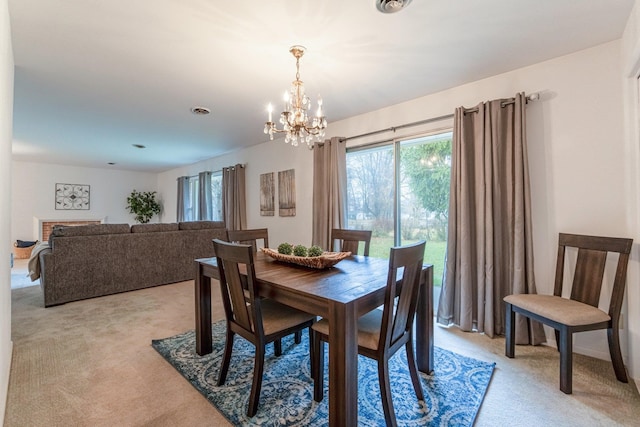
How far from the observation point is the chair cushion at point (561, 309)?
1.71 m

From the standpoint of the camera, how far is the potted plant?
7734mm

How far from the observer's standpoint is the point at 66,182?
6949mm

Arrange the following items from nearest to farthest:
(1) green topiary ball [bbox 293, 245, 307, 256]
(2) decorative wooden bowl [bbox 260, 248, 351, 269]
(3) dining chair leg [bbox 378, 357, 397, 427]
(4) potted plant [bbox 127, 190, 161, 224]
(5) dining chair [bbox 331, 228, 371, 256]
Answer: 1. (3) dining chair leg [bbox 378, 357, 397, 427]
2. (2) decorative wooden bowl [bbox 260, 248, 351, 269]
3. (1) green topiary ball [bbox 293, 245, 307, 256]
4. (5) dining chair [bbox 331, 228, 371, 256]
5. (4) potted plant [bbox 127, 190, 161, 224]

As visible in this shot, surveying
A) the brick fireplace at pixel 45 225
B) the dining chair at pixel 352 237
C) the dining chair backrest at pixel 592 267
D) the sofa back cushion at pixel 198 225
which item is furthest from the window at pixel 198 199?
the dining chair backrest at pixel 592 267

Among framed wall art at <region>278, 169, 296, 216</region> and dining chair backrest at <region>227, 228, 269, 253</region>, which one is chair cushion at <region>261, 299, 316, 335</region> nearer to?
dining chair backrest at <region>227, 228, 269, 253</region>

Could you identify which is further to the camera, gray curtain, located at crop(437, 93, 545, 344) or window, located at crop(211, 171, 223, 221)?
window, located at crop(211, 171, 223, 221)

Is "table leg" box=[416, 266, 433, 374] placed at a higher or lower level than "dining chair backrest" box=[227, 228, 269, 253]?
lower

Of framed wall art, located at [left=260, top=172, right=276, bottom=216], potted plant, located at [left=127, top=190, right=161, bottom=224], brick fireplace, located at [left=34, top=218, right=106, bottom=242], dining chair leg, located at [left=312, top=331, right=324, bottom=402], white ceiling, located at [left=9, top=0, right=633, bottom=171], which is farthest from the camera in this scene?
potted plant, located at [left=127, top=190, right=161, bottom=224]

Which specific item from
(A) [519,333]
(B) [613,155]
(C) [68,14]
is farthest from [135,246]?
(B) [613,155]

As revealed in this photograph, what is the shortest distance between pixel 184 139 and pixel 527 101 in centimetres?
462

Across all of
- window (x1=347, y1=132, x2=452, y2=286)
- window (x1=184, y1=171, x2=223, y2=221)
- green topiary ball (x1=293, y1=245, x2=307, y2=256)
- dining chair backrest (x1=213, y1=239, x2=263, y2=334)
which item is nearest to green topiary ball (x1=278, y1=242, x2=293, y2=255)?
green topiary ball (x1=293, y1=245, x2=307, y2=256)

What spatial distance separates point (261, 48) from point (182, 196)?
5770mm

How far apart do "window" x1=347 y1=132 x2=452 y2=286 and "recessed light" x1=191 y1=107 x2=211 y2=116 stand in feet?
6.03

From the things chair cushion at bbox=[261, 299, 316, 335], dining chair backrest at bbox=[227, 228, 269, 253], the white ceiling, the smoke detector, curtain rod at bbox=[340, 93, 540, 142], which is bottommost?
chair cushion at bbox=[261, 299, 316, 335]
